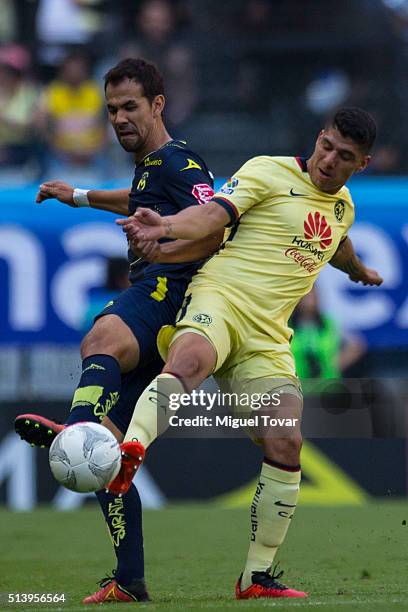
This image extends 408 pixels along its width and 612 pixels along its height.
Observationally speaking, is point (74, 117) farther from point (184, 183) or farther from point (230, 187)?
point (230, 187)

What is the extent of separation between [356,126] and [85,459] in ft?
6.52

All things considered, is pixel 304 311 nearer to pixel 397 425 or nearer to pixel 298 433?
pixel 397 425

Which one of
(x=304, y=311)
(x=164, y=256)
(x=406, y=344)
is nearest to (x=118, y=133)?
(x=164, y=256)

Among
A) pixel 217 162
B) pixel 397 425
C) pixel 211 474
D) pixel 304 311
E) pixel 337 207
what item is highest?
pixel 337 207

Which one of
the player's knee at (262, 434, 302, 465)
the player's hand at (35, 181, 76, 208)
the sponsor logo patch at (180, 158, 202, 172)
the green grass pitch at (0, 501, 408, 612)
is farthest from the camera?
the player's hand at (35, 181, 76, 208)

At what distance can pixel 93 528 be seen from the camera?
9336 mm

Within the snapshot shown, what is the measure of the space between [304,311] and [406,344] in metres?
1.17

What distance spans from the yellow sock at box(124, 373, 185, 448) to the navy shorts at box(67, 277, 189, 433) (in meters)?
0.37

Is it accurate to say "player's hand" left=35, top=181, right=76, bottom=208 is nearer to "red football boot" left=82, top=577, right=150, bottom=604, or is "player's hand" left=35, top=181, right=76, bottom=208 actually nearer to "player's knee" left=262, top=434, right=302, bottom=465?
"player's knee" left=262, top=434, right=302, bottom=465

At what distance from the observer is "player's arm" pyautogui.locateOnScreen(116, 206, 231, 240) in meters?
→ 5.20

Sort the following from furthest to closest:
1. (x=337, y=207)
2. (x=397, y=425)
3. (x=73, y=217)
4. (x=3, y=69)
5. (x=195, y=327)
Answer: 1. (x=3, y=69)
2. (x=73, y=217)
3. (x=397, y=425)
4. (x=337, y=207)
5. (x=195, y=327)

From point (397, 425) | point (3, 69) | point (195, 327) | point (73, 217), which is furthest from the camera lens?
point (3, 69)

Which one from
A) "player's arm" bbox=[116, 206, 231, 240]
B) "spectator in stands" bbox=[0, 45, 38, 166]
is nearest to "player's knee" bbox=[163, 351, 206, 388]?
"player's arm" bbox=[116, 206, 231, 240]

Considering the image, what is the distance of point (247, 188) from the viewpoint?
5.67 m
